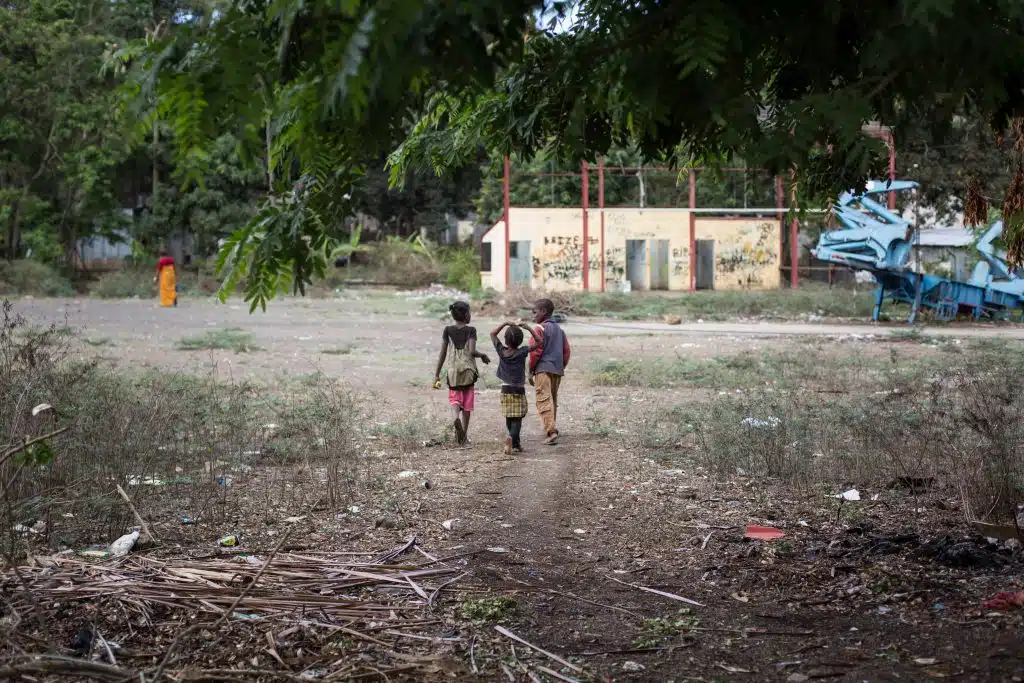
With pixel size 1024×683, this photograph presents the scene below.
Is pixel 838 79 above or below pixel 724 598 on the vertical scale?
above

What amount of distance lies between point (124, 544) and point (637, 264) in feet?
113

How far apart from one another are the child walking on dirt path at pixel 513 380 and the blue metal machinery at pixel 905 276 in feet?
54.6

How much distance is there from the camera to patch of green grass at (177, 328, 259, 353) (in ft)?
59.6

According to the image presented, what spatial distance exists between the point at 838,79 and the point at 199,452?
6053 mm

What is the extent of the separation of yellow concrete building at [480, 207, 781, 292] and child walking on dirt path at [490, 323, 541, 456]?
27670mm

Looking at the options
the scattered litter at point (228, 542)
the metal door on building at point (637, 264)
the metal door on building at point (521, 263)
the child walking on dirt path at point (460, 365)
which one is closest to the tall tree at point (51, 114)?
the metal door on building at point (521, 263)

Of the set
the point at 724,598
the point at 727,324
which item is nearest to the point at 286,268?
the point at 724,598

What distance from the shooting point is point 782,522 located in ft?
23.2

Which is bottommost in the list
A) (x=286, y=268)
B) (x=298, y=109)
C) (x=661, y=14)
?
(x=286, y=268)

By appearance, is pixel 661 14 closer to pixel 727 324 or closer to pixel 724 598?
pixel 724 598

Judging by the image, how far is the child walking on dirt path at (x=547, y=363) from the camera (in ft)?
32.1

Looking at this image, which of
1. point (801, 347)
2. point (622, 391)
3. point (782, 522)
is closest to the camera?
point (782, 522)

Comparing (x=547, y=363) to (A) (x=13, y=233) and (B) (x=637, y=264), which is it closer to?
(B) (x=637, y=264)

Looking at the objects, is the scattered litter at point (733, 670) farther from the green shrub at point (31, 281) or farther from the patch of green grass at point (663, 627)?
the green shrub at point (31, 281)
